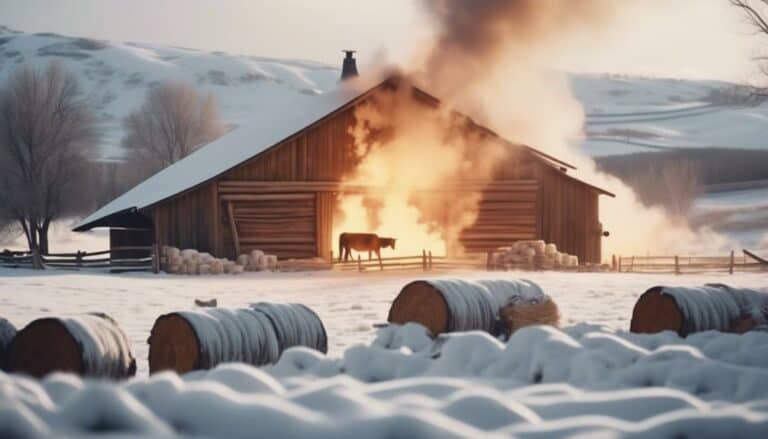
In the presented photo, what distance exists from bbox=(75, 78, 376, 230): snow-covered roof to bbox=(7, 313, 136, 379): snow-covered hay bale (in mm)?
25066

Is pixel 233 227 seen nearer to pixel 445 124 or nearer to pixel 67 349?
pixel 445 124

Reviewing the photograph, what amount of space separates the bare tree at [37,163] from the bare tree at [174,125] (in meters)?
18.8

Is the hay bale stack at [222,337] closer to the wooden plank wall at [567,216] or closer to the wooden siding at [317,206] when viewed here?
the wooden siding at [317,206]

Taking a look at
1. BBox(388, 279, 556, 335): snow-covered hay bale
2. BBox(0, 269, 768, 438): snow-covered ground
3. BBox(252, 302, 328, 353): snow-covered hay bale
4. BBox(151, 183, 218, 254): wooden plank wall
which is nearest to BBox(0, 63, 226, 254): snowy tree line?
BBox(151, 183, 218, 254): wooden plank wall

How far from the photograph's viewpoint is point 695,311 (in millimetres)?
12859

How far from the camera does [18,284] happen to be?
2773 cm

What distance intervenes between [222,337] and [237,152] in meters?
28.1

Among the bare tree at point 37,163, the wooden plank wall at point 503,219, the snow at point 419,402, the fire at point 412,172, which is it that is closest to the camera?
the snow at point 419,402

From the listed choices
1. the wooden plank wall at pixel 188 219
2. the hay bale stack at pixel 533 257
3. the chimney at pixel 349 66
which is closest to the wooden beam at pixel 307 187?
the wooden plank wall at pixel 188 219

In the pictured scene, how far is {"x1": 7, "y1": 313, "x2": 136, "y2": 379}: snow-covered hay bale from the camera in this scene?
9.04 meters

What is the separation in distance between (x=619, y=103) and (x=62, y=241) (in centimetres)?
13053

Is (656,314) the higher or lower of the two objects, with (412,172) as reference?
lower

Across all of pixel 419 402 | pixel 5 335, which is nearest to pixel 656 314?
pixel 5 335

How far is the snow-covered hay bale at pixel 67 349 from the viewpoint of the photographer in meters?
9.04
